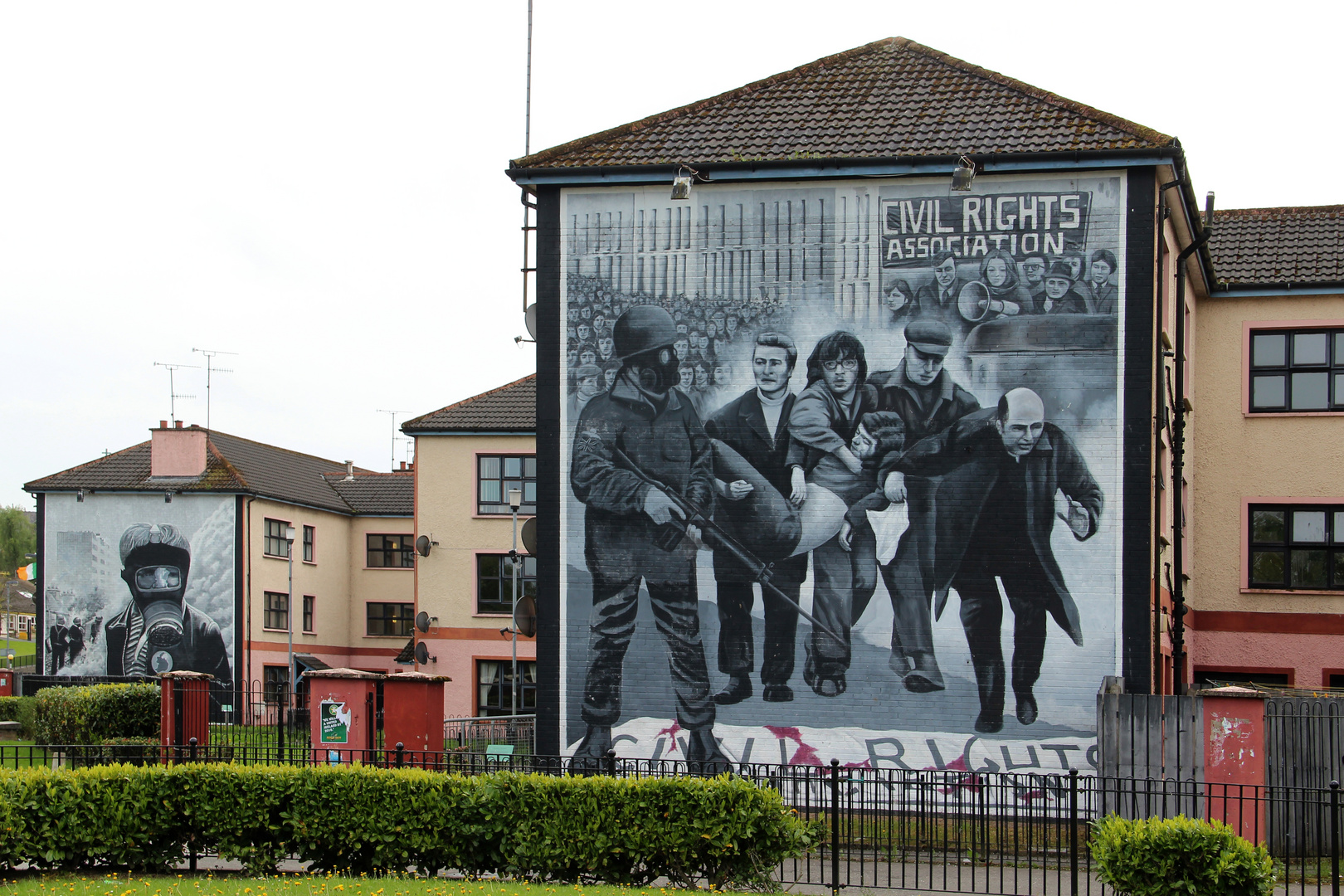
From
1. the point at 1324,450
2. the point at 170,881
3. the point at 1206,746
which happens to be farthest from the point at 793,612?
the point at 1324,450

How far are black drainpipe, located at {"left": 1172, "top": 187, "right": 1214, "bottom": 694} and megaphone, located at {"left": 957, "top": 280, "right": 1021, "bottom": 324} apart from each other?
455 cm

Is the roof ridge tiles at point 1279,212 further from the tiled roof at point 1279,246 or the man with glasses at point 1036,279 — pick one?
the man with glasses at point 1036,279

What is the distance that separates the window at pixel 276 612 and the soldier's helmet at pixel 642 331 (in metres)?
27.2

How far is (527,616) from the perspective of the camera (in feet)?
66.7

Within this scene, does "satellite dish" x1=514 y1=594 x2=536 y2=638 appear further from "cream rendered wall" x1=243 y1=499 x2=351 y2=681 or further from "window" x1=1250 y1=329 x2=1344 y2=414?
"cream rendered wall" x1=243 y1=499 x2=351 y2=681

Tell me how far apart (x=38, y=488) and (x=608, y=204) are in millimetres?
29439

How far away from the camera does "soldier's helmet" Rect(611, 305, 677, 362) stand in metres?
18.8

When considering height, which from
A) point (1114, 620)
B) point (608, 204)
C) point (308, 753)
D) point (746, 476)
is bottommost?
point (308, 753)

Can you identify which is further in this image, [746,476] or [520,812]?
[746,476]

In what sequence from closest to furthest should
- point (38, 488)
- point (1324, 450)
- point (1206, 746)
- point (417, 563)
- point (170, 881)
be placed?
point (170, 881), point (1206, 746), point (1324, 450), point (417, 563), point (38, 488)

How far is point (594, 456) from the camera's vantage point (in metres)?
18.9

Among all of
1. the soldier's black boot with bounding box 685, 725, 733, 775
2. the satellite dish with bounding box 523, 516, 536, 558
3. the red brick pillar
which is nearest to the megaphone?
the red brick pillar

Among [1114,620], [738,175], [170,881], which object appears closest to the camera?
[170,881]

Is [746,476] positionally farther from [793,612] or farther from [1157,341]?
[1157,341]
